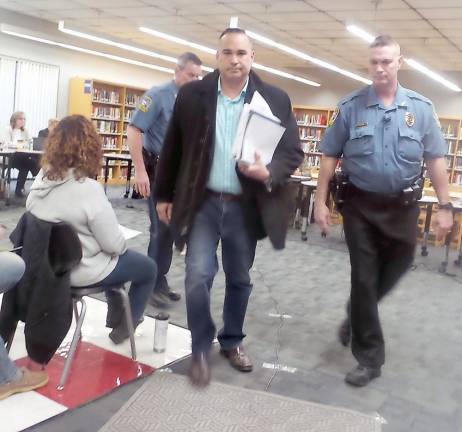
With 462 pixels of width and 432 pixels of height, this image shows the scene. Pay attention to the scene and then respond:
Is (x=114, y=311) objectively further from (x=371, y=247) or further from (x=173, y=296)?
(x=371, y=247)

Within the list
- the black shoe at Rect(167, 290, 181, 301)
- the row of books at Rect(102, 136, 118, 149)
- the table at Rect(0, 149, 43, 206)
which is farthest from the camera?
the row of books at Rect(102, 136, 118, 149)

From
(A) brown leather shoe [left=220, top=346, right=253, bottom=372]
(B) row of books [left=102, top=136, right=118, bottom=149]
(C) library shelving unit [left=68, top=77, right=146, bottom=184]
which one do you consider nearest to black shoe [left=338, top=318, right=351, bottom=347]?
(A) brown leather shoe [left=220, top=346, right=253, bottom=372]

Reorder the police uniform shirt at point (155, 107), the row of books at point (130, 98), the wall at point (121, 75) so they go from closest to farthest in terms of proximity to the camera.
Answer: the police uniform shirt at point (155, 107), the wall at point (121, 75), the row of books at point (130, 98)

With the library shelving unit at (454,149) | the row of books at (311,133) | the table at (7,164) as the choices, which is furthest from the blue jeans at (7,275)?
the row of books at (311,133)

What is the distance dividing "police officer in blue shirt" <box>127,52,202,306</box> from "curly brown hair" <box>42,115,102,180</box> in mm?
829

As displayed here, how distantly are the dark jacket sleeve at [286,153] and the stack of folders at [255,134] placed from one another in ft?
0.23

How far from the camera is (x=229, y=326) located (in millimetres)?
2678

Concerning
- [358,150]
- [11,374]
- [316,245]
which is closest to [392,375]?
[358,150]

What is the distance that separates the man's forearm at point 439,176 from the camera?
2721 millimetres

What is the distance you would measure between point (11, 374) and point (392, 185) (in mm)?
1888

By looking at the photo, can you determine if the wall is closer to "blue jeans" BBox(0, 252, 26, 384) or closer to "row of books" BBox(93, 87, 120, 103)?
"row of books" BBox(93, 87, 120, 103)

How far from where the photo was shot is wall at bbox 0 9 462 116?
10.4m

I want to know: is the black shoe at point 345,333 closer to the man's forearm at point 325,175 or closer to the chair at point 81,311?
the man's forearm at point 325,175

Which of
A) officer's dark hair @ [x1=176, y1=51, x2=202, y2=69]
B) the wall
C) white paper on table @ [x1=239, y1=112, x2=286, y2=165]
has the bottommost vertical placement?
white paper on table @ [x1=239, y1=112, x2=286, y2=165]
